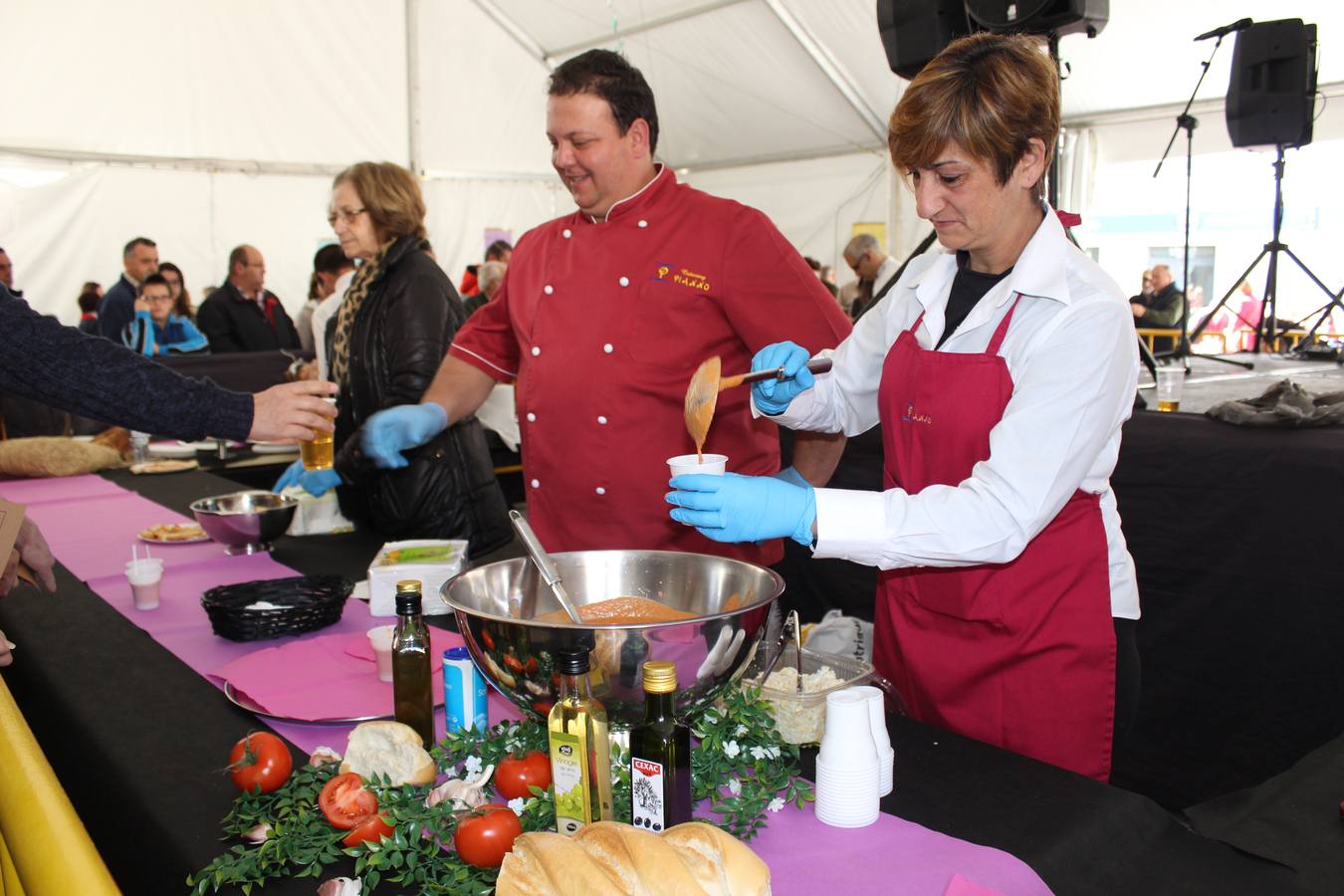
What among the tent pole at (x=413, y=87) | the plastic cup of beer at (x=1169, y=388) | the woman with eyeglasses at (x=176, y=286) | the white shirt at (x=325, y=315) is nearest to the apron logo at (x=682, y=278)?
the plastic cup of beer at (x=1169, y=388)

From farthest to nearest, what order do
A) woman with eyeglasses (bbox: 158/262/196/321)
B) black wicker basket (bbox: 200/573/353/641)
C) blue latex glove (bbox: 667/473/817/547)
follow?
woman with eyeglasses (bbox: 158/262/196/321) < black wicker basket (bbox: 200/573/353/641) < blue latex glove (bbox: 667/473/817/547)

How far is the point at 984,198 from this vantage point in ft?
4.79

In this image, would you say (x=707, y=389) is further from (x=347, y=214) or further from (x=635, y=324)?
(x=347, y=214)

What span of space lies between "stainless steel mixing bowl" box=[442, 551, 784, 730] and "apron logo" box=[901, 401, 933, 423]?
414 millimetres

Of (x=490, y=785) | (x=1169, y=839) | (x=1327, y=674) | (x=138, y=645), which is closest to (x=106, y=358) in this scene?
(x=138, y=645)

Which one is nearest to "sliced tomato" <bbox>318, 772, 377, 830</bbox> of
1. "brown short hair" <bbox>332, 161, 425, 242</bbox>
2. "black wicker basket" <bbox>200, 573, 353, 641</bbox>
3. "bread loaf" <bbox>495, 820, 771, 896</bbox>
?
"bread loaf" <bbox>495, 820, 771, 896</bbox>

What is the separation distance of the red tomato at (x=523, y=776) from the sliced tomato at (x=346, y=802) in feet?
0.46

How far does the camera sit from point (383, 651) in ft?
5.18

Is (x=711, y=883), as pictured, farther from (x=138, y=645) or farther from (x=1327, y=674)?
(x=1327, y=674)

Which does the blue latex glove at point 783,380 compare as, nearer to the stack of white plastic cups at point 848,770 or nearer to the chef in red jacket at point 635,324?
the chef in red jacket at point 635,324

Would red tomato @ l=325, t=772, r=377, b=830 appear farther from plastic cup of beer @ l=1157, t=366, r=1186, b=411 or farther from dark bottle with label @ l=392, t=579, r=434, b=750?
plastic cup of beer @ l=1157, t=366, r=1186, b=411

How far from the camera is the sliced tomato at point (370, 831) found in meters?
1.04

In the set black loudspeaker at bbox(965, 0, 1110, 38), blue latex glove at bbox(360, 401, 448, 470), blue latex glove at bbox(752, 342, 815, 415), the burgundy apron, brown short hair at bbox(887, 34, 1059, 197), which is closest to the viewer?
brown short hair at bbox(887, 34, 1059, 197)

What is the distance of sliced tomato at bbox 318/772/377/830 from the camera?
1.08 meters
